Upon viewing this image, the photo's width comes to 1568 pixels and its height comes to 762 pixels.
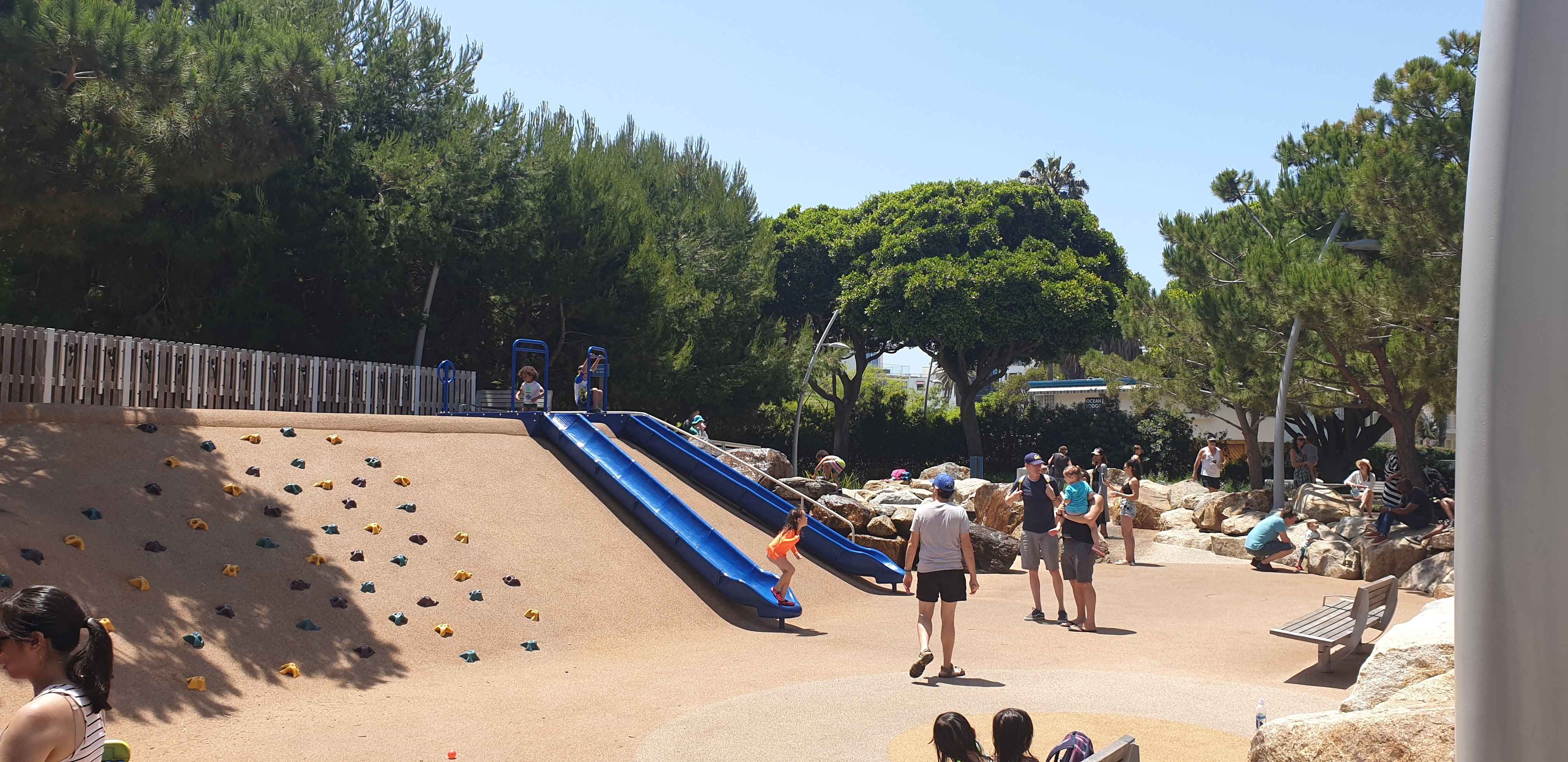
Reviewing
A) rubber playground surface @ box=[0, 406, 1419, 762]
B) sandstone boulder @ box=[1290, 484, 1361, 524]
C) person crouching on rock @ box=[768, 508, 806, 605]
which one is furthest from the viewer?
sandstone boulder @ box=[1290, 484, 1361, 524]

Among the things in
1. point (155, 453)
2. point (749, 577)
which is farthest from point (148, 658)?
point (749, 577)

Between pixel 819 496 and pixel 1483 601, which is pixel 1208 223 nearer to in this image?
pixel 819 496

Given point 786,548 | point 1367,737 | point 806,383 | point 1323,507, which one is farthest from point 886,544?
point 806,383

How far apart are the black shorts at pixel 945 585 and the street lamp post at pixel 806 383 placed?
68.5ft

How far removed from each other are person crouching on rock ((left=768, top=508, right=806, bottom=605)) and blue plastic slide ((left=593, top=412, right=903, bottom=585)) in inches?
119

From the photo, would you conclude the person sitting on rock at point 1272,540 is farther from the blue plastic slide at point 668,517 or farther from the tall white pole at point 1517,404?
the tall white pole at point 1517,404

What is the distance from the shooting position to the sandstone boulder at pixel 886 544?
16.2 metres

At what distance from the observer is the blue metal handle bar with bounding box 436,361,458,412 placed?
61.9 ft

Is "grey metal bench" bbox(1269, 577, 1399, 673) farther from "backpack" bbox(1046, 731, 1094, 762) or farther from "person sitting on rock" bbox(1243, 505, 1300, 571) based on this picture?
"person sitting on rock" bbox(1243, 505, 1300, 571)

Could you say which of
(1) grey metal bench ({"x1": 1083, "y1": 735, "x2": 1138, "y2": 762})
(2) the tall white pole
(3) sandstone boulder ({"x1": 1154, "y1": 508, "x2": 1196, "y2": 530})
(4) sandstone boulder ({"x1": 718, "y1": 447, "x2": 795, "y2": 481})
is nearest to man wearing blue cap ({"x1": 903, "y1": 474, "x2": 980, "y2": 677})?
(1) grey metal bench ({"x1": 1083, "y1": 735, "x2": 1138, "y2": 762})

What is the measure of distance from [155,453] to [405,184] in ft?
45.0

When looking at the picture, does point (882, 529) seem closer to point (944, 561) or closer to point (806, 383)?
point (944, 561)

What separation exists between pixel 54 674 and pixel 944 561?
6.54m

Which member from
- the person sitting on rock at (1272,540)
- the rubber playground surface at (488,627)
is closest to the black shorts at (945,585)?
the rubber playground surface at (488,627)
